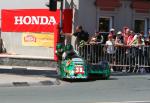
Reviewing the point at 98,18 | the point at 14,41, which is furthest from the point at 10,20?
the point at 98,18

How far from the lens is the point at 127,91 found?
54.0 feet

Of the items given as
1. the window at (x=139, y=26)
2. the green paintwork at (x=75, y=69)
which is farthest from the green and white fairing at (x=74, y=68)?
the window at (x=139, y=26)

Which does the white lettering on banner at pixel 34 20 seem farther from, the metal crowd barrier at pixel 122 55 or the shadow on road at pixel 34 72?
the shadow on road at pixel 34 72

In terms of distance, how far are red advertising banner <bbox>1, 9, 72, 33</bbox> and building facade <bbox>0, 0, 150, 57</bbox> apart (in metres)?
0.25

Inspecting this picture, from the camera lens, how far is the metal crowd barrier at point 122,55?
2377cm

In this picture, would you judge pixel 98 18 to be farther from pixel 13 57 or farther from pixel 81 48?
pixel 13 57

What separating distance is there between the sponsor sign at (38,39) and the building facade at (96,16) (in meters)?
0.22

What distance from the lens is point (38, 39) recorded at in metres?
27.0

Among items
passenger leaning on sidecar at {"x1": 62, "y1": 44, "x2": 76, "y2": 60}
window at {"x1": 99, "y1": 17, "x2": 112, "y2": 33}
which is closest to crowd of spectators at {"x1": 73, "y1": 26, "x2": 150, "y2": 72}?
window at {"x1": 99, "y1": 17, "x2": 112, "y2": 33}

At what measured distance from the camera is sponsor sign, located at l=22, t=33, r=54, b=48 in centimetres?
2661

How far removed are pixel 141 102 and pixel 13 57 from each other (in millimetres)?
13782

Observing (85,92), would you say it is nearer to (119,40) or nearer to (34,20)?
(119,40)

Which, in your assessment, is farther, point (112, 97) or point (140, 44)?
point (140, 44)

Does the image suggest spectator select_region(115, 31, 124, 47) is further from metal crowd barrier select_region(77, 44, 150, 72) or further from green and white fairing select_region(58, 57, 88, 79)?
green and white fairing select_region(58, 57, 88, 79)
